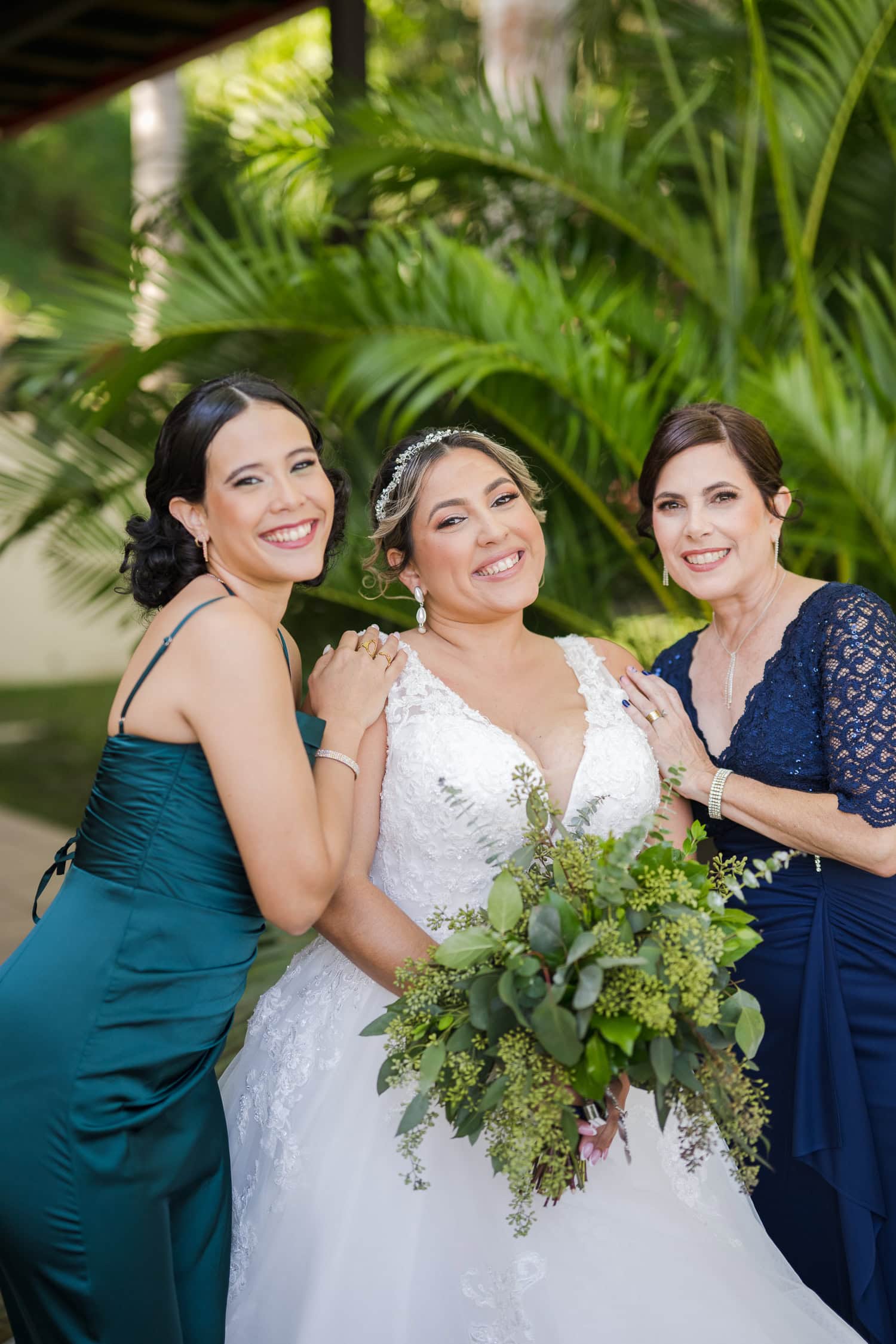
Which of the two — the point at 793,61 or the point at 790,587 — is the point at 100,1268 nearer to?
the point at 790,587

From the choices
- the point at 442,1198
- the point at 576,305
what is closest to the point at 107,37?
the point at 576,305

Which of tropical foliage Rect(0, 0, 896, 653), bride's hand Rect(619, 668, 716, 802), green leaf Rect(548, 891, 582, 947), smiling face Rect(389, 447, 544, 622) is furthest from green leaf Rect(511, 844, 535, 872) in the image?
tropical foliage Rect(0, 0, 896, 653)

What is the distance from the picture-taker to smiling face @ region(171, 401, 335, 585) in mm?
2256

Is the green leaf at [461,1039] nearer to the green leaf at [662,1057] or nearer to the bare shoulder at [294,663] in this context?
the green leaf at [662,1057]

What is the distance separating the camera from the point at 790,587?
2.83 metres

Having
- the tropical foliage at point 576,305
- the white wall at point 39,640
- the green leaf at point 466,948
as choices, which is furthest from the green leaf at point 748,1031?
the white wall at point 39,640

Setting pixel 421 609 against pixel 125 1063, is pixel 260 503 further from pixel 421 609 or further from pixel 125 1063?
pixel 125 1063

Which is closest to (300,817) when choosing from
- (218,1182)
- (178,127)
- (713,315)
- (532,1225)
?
(218,1182)

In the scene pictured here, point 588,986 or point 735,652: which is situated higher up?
point 735,652

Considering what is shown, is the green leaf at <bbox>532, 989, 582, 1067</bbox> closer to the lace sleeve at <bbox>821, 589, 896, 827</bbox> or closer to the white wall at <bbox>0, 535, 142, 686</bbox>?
the lace sleeve at <bbox>821, 589, 896, 827</bbox>

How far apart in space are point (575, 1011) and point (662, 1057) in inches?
5.9

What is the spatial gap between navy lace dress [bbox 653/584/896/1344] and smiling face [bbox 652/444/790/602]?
0.18 meters

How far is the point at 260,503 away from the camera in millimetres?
2254

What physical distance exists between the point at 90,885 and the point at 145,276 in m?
3.04
